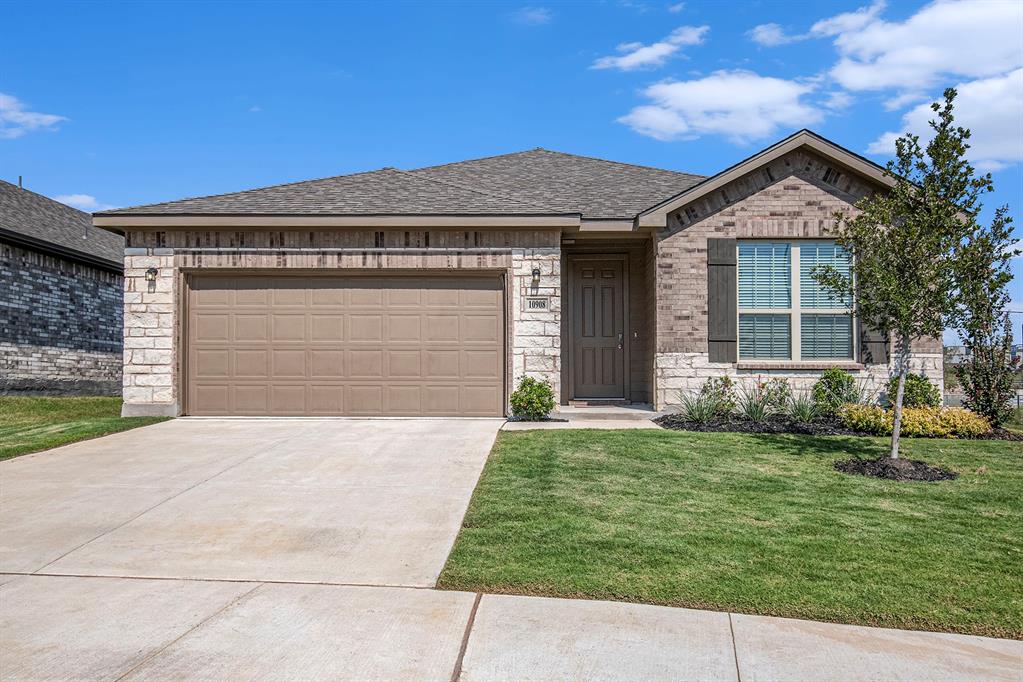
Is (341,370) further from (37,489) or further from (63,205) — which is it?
(63,205)

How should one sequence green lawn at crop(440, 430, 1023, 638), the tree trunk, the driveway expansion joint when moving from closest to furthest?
1. the driveway expansion joint
2. green lawn at crop(440, 430, 1023, 638)
3. the tree trunk

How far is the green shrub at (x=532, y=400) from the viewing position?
11.6 m

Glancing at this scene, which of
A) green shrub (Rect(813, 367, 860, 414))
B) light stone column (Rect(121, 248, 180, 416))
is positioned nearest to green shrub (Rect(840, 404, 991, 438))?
green shrub (Rect(813, 367, 860, 414))

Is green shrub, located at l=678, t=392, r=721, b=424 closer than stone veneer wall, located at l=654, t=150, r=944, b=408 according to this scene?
Yes

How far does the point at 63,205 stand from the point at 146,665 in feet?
74.2

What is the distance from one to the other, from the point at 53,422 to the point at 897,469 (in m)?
12.2

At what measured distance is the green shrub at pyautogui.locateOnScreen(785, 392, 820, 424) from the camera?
11383 millimetres

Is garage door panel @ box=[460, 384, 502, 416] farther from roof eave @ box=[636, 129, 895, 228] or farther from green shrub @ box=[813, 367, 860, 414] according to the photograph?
green shrub @ box=[813, 367, 860, 414]

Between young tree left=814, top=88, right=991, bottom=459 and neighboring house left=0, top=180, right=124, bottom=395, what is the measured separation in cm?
1686

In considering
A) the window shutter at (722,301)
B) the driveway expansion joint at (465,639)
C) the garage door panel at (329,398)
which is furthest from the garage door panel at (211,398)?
the driveway expansion joint at (465,639)

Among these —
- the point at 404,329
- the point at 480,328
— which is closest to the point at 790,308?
the point at 480,328

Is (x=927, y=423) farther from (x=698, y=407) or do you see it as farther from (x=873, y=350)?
(x=698, y=407)

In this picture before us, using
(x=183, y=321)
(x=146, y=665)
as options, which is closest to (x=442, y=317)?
(x=183, y=321)

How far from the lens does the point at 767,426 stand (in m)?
10.8
